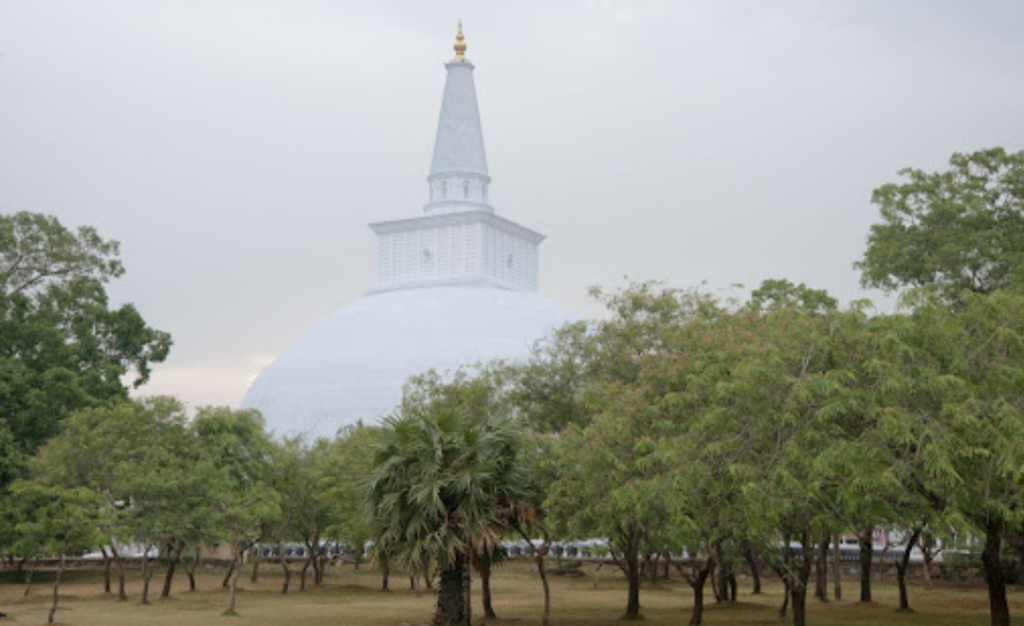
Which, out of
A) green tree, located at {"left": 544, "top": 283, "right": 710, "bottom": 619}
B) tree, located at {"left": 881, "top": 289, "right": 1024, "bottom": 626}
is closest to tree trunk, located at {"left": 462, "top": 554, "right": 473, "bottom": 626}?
green tree, located at {"left": 544, "top": 283, "right": 710, "bottom": 619}

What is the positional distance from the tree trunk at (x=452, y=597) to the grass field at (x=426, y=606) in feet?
10.7

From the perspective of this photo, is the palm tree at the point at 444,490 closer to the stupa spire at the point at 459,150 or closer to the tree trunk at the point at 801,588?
the tree trunk at the point at 801,588

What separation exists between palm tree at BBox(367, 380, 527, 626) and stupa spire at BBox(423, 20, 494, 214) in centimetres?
5552

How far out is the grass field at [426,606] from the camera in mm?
28672

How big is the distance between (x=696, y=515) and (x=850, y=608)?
1241 centimetres

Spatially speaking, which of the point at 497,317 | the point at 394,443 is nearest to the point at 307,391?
the point at 497,317

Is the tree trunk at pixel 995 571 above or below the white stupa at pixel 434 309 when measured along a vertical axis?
below

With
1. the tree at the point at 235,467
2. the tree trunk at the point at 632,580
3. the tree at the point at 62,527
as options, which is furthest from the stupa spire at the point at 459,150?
the tree trunk at the point at 632,580

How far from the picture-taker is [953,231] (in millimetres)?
36188

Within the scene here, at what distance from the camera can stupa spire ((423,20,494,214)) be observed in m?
78.6

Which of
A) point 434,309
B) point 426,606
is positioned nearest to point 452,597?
point 426,606

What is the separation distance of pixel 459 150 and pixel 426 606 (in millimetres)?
49660

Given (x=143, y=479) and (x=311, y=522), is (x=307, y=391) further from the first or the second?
(x=143, y=479)

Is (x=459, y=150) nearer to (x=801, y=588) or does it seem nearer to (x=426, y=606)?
(x=426, y=606)
